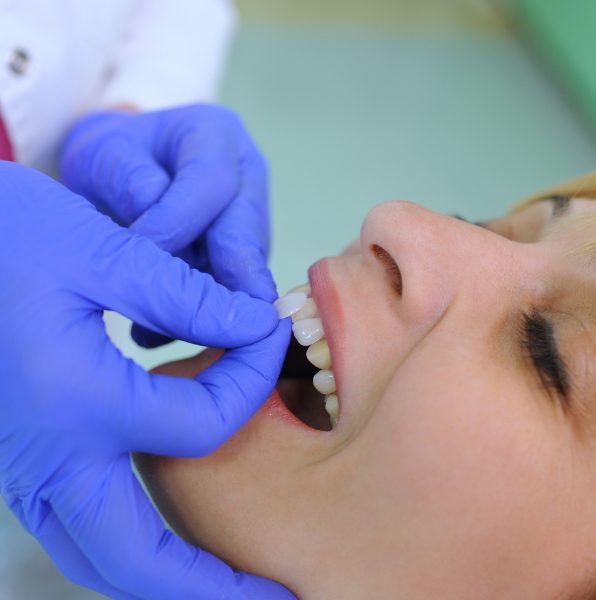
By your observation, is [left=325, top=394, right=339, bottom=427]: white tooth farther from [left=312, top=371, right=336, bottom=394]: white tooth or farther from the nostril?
the nostril

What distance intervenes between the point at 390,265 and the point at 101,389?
397 millimetres

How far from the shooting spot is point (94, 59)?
1.62 meters

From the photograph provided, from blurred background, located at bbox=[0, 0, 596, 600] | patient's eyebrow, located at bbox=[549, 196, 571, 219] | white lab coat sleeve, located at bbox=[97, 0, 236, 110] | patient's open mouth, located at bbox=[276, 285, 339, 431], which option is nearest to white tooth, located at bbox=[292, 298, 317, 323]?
patient's open mouth, located at bbox=[276, 285, 339, 431]

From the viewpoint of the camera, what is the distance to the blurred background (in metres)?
2.29

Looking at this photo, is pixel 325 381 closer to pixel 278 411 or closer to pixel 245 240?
pixel 278 411

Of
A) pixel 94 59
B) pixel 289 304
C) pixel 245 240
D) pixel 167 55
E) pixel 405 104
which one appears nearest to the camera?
pixel 289 304

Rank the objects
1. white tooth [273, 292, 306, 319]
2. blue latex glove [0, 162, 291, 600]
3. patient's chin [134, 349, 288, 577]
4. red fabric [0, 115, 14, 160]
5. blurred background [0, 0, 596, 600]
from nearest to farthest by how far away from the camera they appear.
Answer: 1. blue latex glove [0, 162, 291, 600]
2. patient's chin [134, 349, 288, 577]
3. white tooth [273, 292, 306, 319]
4. red fabric [0, 115, 14, 160]
5. blurred background [0, 0, 596, 600]

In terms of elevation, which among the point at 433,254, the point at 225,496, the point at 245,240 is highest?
the point at 433,254

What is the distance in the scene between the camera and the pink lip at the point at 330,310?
890 millimetres

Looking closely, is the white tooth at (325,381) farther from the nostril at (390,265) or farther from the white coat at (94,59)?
the white coat at (94,59)

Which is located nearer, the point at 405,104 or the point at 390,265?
the point at 390,265

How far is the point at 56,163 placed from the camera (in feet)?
5.19

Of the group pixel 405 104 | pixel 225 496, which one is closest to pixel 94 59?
pixel 225 496

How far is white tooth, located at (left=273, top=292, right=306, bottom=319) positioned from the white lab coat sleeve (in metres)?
0.83
